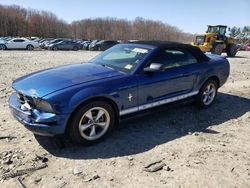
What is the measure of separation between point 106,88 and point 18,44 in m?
29.6

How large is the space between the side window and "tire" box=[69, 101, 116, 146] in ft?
4.44

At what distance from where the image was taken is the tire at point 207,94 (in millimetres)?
5719

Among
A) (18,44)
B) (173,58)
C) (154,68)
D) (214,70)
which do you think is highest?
(173,58)

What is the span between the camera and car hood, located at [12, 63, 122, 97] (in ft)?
12.4

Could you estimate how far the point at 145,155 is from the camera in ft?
12.6

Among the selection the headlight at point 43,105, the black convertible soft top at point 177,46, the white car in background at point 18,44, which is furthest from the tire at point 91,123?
the white car in background at point 18,44

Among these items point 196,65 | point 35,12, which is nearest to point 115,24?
point 35,12

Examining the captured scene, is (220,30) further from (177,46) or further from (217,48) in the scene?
(177,46)

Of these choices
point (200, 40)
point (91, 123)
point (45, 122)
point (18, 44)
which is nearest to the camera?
point (45, 122)

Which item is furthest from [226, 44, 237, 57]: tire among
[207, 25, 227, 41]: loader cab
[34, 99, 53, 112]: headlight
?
A: [34, 99, 53, 112]: headlight

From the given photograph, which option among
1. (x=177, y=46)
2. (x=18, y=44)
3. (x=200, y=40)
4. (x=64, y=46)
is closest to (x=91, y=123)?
(x=177, y=46)

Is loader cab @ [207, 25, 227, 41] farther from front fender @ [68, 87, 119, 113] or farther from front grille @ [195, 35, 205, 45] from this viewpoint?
front fender @ [68, 87, 119, 113]

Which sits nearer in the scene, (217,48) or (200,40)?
(217,48)

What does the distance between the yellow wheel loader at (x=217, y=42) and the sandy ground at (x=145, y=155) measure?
17515 millimetres
